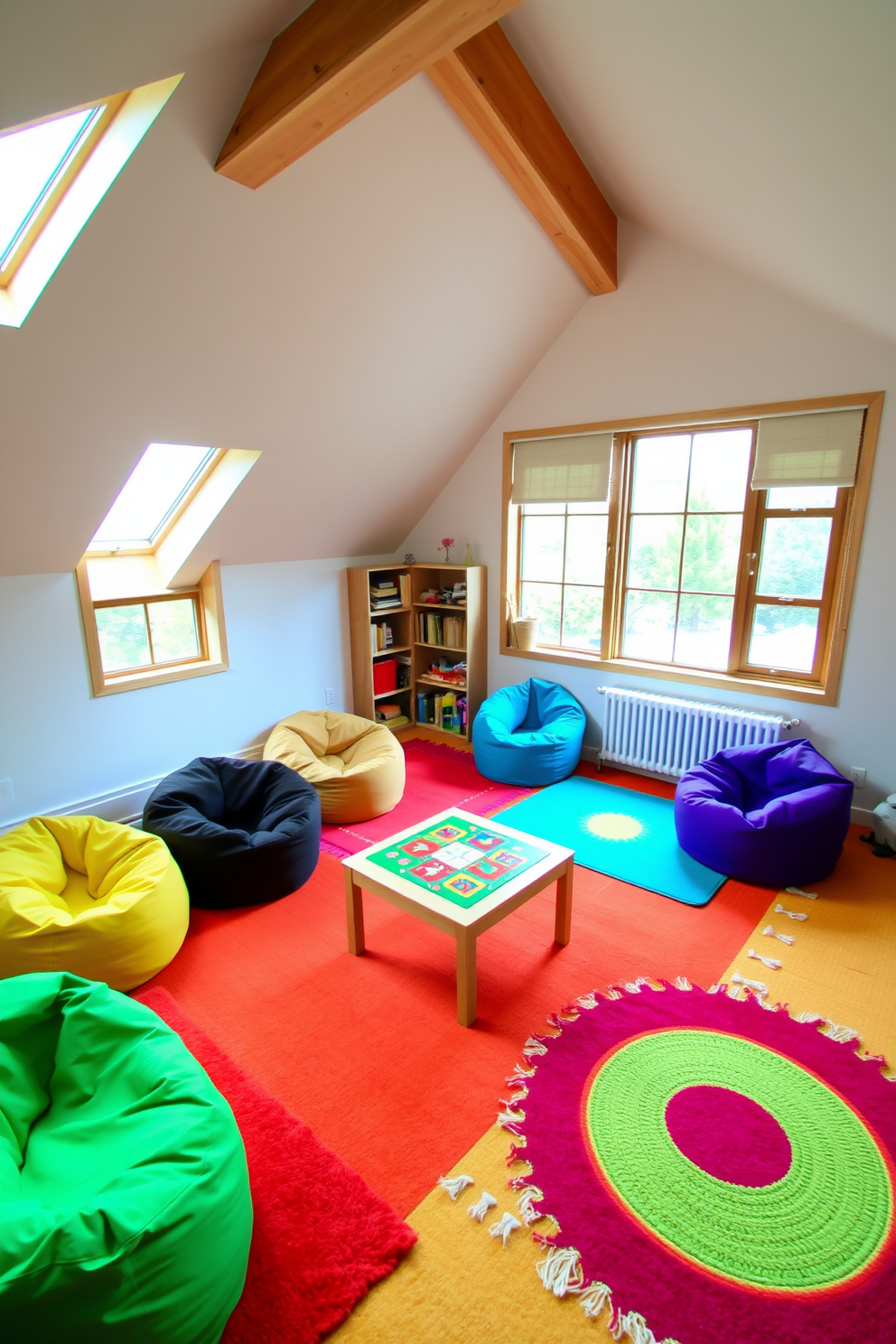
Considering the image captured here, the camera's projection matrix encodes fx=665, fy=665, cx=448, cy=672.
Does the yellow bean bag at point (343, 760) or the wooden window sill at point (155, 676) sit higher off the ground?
the wooden window sill at point (155, 676)

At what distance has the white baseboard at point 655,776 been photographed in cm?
361

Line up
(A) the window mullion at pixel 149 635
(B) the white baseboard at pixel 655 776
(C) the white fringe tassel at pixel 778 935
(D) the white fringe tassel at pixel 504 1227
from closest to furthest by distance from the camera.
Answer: (D) the white fringe tassel at pixel 504 1227, (C) the white fringe tassel at pixel 778 935, (B) the white baseboard at pixel 655 776, (A) the window mullion at pixel 149 635

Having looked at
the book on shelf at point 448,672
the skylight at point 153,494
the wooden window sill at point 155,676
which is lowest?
the book on shelf at point 448,672

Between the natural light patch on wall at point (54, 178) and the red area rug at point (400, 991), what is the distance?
8.20 ft

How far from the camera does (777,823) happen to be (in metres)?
3.00

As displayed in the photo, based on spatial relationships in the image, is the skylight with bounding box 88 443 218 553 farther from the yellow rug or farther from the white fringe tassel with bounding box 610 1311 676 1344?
the white fringe tassel with bounding box 610 1311 676 1344

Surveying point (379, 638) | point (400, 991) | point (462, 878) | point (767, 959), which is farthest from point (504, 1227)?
point (379, 638)

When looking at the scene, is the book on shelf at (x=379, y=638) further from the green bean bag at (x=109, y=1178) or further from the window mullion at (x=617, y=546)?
the green bean bag at (x=109, y=1178)

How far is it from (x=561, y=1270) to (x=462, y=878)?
3.67ft

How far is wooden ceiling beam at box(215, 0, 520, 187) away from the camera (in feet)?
5.94

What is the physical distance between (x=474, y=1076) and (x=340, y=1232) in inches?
23.2

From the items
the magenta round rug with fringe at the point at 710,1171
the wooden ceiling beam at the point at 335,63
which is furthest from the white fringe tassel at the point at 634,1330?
the wooden ceiling beam at the point at 335,63

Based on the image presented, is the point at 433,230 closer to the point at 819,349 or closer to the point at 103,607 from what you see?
the point at 819,349

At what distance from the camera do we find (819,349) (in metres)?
3.36
